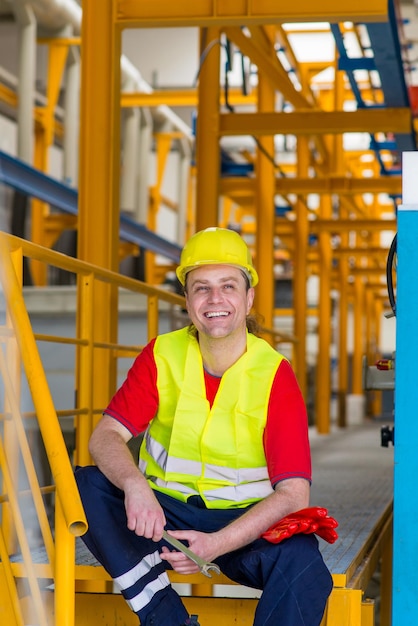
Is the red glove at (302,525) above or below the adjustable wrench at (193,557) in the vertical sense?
above

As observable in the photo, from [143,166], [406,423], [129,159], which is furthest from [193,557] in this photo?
[143,166]

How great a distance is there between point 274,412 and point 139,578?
650 mm

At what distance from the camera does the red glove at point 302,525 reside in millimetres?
2859

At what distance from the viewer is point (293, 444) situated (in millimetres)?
3014

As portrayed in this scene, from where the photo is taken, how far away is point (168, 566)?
3.15 meters

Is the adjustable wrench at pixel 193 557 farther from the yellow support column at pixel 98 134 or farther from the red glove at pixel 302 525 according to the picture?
the yellow support column at pixel 98 134

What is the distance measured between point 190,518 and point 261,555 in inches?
14.3

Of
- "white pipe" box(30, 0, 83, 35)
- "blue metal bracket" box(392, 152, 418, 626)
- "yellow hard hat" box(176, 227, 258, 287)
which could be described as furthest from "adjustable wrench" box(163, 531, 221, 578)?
"white pipe" box(30, 0, 83, 35)

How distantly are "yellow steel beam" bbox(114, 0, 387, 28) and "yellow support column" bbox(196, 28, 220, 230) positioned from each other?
266 centimetres

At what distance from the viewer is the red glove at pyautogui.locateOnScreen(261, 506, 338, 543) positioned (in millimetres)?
2859

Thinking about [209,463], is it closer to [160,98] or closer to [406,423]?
[406,423]

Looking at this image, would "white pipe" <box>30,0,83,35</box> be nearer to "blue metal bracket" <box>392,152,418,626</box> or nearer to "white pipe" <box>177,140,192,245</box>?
"white pipe" <box>177,140,192,245</box>

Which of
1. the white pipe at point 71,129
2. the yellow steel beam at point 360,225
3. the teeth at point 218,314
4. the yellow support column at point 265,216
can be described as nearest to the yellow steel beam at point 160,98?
Answer: the white pipe at point 71,129

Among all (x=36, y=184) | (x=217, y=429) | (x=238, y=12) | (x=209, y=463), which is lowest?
(x=209, y=463)
